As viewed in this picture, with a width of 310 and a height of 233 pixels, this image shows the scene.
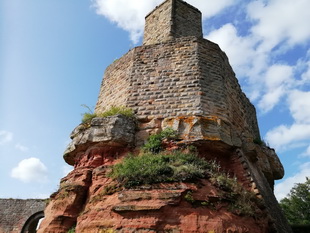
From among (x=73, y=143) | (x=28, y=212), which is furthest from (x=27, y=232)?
(x=73, y=143)

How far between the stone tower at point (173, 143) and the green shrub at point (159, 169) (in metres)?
0.17

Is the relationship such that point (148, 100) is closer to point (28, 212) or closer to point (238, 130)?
point (238, 130)

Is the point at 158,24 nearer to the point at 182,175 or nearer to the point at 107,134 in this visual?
the point at 107,134

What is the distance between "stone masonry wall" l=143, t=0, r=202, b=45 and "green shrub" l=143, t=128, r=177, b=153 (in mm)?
4314

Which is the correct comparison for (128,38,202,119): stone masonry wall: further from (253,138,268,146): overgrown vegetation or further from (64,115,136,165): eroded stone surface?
(253,138,268,146): overgrown vegetation

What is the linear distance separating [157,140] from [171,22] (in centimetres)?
530

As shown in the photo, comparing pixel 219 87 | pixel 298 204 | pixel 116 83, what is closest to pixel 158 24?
pixel 116 83

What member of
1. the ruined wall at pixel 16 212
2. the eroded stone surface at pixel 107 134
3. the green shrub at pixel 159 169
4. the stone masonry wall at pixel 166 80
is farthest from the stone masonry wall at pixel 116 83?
the ruined wall at pixel 16 212

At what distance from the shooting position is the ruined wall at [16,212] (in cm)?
1684

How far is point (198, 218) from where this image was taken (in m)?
5.01

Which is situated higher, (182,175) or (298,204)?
(298,204)

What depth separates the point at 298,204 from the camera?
2800 centimetres

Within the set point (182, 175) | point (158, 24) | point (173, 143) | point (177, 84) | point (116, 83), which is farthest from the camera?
point (158, 24)

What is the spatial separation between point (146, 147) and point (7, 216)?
14317mm
